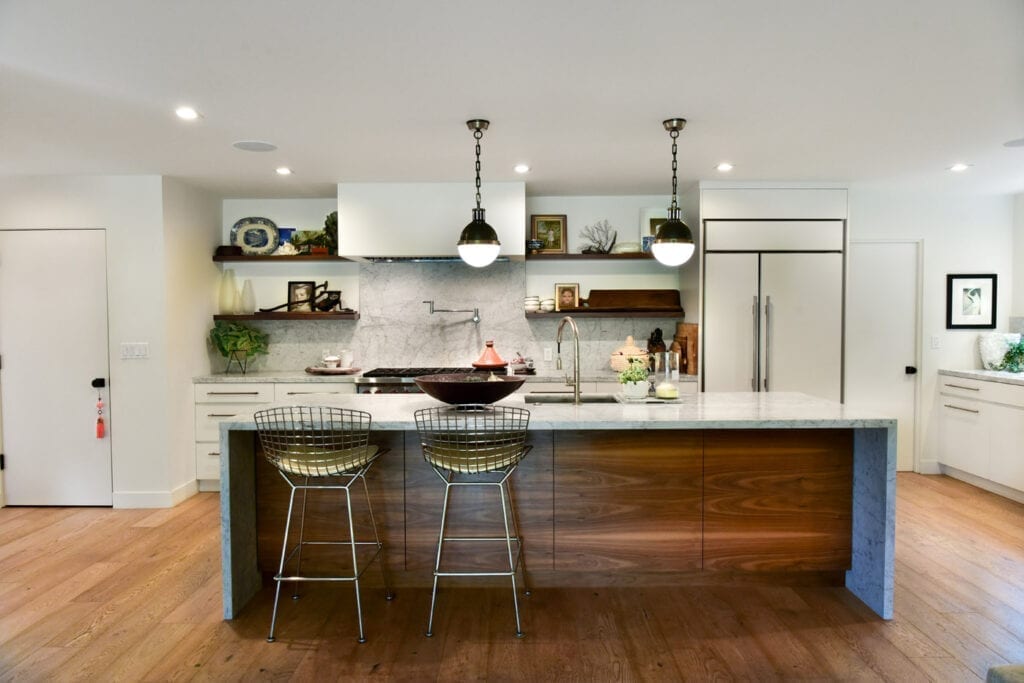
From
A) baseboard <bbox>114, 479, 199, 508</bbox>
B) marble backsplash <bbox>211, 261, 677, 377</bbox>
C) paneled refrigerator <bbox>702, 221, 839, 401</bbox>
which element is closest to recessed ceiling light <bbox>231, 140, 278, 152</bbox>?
marble backsplash <bbox>211, 261, 677, 377</bbox>

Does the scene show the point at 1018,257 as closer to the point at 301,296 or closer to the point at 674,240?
the point at 674,240

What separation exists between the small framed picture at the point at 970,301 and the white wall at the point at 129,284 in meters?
6.16

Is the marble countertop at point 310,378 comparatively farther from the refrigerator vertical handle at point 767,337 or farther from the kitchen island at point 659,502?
the kitchen island at point 659,502

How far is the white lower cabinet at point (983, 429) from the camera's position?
4.48 meters

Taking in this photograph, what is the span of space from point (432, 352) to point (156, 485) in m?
2.25

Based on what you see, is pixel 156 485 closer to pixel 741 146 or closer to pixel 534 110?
pixel 534 110

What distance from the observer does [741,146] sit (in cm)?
373

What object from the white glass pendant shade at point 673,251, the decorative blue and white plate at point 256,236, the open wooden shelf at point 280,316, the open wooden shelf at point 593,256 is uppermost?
the decorative blue and white plate at point 256,236

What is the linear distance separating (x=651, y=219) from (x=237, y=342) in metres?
3.44

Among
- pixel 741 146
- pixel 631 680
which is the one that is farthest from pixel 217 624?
pixel 741 146

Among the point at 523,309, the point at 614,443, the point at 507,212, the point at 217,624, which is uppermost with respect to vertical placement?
the point at 507,212

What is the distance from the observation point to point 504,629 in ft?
8.85

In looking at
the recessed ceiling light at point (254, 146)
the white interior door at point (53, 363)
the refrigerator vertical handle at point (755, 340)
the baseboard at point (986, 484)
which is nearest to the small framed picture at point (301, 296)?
the white interior door at point (53, 363)

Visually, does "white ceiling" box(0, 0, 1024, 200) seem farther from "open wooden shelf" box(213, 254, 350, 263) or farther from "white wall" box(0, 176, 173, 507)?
"open wooden shelf" box(213, 254, 350, 263)
